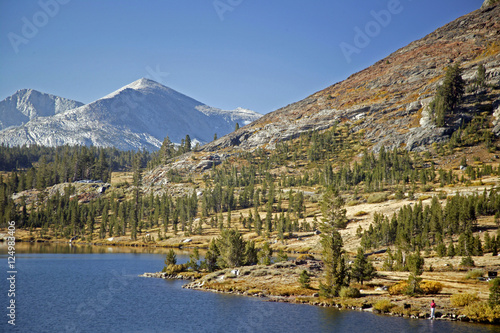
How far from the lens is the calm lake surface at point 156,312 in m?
50.4

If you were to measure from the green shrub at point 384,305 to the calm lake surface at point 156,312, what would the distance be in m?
2.11

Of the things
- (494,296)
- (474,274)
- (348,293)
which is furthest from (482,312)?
(474,274)

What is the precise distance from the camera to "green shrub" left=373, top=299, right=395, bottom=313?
186 ft

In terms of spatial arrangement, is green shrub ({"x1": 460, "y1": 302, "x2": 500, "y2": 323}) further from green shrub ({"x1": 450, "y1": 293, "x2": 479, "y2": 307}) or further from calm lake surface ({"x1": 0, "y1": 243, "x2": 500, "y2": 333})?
green shrub ({"x1": 450, "y1": 293, "x2": 479, "y2": 307})

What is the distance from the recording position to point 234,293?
236 feet

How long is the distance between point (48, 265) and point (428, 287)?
96.0 m

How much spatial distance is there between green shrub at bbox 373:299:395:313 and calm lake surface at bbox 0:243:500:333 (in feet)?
6.94

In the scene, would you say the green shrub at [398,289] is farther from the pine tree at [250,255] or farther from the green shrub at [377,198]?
the green shrub at [377,198]

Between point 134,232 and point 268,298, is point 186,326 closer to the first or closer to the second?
point 268,298

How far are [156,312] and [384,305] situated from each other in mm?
34944

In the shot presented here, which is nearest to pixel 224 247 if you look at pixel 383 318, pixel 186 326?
pixel 186 326

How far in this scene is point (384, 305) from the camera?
5675 centimetres

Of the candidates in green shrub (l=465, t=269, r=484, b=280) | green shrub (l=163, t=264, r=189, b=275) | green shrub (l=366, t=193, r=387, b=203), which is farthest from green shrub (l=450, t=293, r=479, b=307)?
green shrub (l=366, t=193, r=387, b=203)

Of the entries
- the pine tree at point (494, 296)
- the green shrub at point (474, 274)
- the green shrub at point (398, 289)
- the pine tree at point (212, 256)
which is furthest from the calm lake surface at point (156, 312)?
the green shrub at point (474, 274)
